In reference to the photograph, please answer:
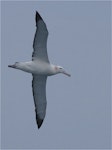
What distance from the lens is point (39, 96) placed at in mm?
38188

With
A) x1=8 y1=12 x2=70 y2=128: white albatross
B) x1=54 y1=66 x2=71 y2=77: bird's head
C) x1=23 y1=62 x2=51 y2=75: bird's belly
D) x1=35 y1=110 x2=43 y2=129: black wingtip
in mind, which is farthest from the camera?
x1=35 y1=110 x2=43 y2=129: black wingtip

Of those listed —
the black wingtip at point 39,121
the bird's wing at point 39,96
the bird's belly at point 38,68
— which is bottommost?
the black wingtip at point 39,121

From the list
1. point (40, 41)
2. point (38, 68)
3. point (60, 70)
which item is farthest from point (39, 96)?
point (40, 41)

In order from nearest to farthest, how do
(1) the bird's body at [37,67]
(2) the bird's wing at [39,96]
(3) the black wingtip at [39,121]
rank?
(1) the bird's body at [37,67], (2) the bird's wing at [39,96], (3) the black wingtip at [39,121]

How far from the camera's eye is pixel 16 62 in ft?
119

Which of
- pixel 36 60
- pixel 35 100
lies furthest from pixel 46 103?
pixel 36 60

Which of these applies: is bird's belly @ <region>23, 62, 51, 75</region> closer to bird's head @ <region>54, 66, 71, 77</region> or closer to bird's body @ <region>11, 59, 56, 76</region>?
bird's body @ <region>11, 59, 56, 76</region>

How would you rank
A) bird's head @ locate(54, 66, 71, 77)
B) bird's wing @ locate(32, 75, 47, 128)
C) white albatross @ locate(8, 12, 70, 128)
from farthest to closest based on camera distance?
bird's wing @ locate(32, 75, 47, 128), bird's head @ locate(54, 66, 71, 77), white albatross @ locate(8, 12, 70, 128)

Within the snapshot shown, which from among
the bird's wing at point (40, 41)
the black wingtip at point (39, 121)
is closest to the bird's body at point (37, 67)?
the bird's wing at point (40, 41)

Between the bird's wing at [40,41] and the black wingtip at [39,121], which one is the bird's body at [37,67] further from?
the black wingtip at [39,121]

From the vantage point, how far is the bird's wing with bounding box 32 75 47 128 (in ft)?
124

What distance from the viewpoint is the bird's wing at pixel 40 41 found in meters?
35.5

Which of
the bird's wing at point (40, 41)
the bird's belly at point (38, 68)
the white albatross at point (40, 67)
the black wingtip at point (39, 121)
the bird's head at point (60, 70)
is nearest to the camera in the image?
the bird's wing at point (40, 41)

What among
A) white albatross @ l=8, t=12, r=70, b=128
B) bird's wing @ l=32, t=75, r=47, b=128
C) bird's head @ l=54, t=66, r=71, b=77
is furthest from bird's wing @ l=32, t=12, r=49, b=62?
bird's wing @ l=32, t=75, r=47, b=128
